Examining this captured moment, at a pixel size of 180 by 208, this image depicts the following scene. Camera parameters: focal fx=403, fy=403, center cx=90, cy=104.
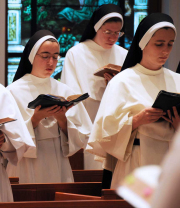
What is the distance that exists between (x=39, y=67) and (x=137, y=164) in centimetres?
183

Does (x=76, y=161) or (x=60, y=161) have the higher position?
(x=60, y=161)

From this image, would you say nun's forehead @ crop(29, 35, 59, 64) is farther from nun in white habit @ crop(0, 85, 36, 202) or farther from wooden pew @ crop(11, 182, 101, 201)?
wooden pew @ crop(11, 182, 101, 201)

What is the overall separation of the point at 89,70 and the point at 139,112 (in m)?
2.54

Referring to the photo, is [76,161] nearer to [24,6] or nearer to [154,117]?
[154,117]

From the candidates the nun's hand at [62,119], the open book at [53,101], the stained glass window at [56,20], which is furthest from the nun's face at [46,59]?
the stained glass window at [56,20]

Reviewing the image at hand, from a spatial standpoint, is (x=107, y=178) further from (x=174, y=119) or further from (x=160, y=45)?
(x=160, y=45)

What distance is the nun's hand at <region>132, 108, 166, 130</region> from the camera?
3.25 m

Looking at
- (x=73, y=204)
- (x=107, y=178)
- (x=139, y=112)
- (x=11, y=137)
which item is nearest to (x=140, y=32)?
(x=139, y=112)

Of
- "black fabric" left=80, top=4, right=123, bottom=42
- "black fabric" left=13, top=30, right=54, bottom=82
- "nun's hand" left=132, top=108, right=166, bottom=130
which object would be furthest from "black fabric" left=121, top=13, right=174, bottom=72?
"black fabric" left=80, top=4, right=123, bottom=42

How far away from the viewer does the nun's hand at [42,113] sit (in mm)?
4113

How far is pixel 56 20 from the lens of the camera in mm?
8375

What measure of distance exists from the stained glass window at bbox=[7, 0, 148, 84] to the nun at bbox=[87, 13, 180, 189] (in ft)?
14.7

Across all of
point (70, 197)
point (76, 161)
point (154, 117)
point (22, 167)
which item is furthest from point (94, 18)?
point (70, 197)

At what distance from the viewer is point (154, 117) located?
10.8 feet
